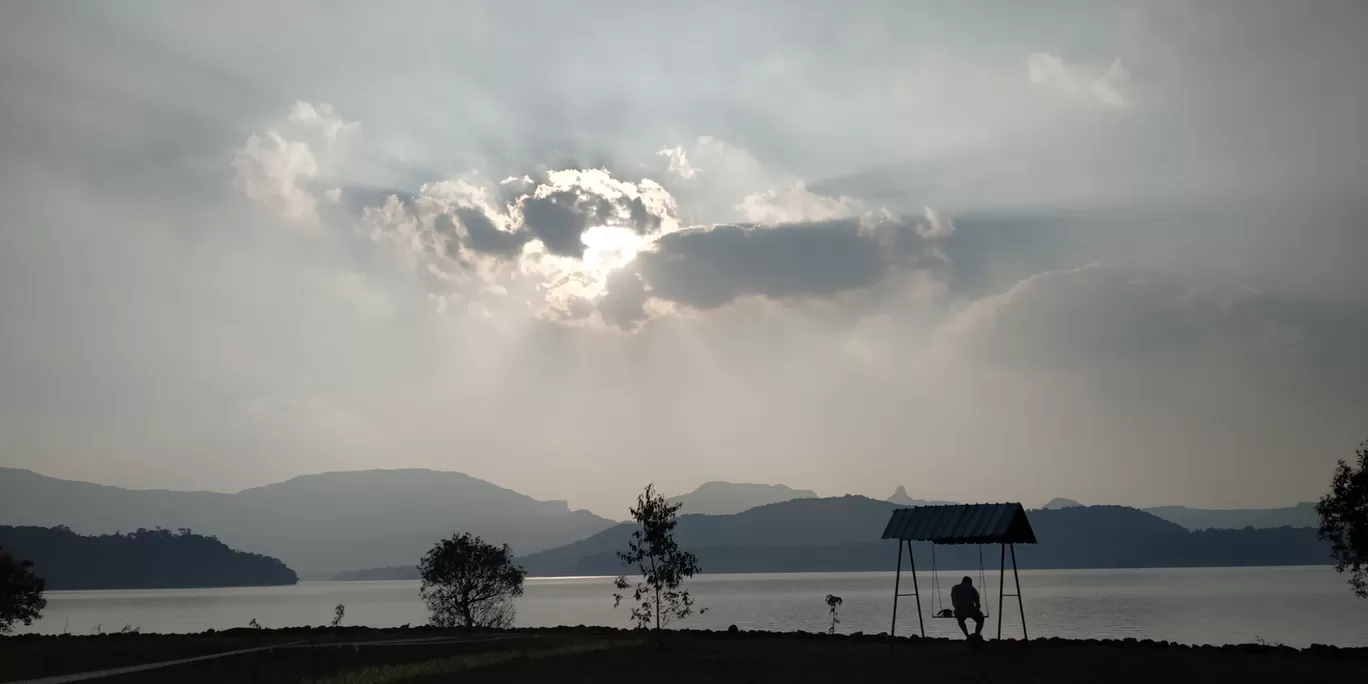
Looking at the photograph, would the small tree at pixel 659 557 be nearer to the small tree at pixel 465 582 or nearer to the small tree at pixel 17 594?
the small tree at pixel 465 582

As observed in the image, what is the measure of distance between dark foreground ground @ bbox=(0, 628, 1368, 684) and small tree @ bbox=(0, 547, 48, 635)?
32.4 metres

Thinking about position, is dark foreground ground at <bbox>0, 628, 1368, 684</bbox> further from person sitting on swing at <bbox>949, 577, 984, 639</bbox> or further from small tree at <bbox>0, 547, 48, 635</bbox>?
small tree at <bbox>0, 547, 48, 635</bbox>

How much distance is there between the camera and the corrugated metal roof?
3100 cm

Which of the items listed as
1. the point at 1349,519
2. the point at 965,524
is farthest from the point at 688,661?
the point at 1349,519

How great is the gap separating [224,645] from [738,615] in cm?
12371

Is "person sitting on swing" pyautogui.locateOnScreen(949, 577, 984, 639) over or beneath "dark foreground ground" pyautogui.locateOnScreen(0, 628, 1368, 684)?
over

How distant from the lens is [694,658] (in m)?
31.5

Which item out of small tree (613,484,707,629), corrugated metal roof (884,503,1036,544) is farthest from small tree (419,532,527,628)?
corrugated metal roof (884,503,1036,544)

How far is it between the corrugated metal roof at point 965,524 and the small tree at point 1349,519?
16.2 m

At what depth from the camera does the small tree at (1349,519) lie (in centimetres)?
3941

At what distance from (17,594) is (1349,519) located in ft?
248

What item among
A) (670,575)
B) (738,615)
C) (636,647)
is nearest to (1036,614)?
(738,615)

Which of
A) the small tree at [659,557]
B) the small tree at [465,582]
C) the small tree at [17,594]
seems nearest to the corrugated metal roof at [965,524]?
the small tree at [659,557]

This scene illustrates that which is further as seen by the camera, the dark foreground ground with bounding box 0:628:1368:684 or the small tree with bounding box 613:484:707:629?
the small tree with bounding box 613:484:707:629
